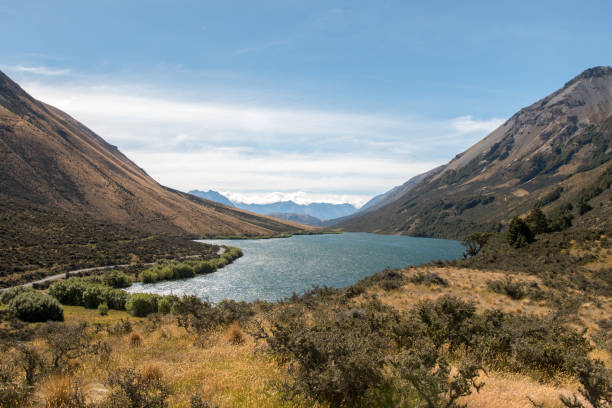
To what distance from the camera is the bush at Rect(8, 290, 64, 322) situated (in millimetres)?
44438

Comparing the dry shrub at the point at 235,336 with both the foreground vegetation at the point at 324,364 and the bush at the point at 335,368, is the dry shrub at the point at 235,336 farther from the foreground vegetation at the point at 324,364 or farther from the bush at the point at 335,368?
the bush at the point at 335,368

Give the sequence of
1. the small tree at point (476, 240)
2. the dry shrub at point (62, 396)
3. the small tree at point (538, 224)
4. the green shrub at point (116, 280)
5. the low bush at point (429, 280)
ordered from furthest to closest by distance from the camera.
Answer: the small tree at point (476, 240) → the green shrub at point (116, 280) → the small tree at point (538, 224) → the low bush at point (429, 280) → the dry shrub at point (62, 396)

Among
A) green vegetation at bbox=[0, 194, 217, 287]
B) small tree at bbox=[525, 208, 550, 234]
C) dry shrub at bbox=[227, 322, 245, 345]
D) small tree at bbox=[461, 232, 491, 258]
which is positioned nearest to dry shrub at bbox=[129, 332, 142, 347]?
dry shrub at bbox=[227, 322, 245, 345]

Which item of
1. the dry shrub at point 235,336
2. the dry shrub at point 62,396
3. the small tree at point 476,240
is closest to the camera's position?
the dry shrub at point 62,396

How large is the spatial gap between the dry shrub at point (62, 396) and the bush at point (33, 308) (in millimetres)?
51014

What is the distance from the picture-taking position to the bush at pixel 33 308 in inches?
1750

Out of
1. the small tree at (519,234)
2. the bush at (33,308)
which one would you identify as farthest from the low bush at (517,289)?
A: the bush at (33,308)

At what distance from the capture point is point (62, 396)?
728cm

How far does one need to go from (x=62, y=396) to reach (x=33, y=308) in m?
51.8

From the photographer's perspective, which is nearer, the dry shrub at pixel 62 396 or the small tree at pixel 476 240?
the dry shrub at pixel 62 396

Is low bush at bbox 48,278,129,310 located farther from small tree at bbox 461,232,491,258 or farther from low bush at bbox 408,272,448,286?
small tree at bbox 461,232,491,258

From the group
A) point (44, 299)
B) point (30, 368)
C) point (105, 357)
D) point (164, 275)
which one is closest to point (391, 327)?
point (105, 357)

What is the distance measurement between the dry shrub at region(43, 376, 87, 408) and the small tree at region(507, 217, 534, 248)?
75.1 m

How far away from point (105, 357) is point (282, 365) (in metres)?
7.06
